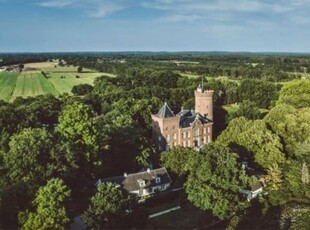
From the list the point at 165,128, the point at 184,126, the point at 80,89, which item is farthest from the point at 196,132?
the point at 80,89

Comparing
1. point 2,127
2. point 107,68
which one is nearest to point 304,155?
point 2,127

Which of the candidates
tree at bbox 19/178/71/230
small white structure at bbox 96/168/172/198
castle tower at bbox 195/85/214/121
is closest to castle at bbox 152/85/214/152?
castle tower at bbox 195/85/214/121

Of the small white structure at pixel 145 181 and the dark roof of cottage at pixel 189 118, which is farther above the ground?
the dark roof of cottage at pixel 189 118

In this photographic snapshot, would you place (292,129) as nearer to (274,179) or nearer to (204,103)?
(274,179)

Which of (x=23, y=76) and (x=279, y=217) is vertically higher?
(x=23, y=76)

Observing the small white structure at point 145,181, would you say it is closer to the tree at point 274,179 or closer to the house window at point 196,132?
the tree at point 274,179

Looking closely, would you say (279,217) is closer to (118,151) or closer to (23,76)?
(118,151)

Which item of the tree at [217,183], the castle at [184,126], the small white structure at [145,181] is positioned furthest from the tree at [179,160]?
the castle at [184,126]
